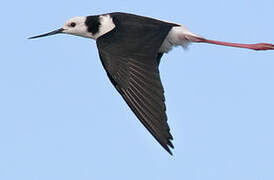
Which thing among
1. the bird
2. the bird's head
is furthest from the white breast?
the bird's head

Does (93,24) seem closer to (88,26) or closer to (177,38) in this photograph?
(88,26)

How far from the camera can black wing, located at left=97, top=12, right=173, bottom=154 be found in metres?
9.51

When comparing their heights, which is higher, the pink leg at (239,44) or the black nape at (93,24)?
the black nape at (93,24)

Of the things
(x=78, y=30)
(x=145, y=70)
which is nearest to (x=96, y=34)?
(x=78, y=30)

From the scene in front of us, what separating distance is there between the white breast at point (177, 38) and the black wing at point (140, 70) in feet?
1.97

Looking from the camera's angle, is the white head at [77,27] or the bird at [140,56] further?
the white head at [77,27]

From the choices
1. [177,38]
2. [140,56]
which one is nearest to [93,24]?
[177,38]

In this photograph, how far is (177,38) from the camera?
1138 cm

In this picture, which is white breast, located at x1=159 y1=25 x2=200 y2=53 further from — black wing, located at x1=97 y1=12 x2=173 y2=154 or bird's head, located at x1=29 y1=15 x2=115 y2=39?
bird's head, located at x1=29 y1=15 x2=115 y2=39

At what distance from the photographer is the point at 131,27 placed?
10.8 metres

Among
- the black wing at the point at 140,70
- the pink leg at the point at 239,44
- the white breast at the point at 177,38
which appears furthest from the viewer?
the pink leg at the point at 239,44

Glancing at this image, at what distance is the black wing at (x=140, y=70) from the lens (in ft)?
31.2

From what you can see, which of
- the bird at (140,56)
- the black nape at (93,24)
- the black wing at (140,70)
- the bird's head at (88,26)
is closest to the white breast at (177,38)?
the bird at (140,56)

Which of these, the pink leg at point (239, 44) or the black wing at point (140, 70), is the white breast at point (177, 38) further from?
the black wing at point (140, 70)
